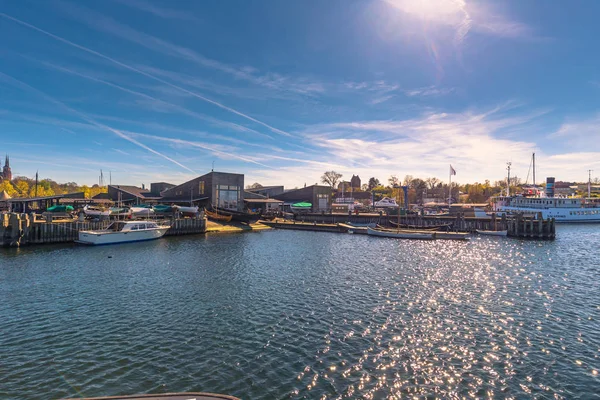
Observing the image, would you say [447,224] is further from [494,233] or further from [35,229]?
[35,229]

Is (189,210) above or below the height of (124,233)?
above

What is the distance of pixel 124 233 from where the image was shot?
45.1m

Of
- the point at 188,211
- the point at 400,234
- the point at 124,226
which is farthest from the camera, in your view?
the point at 188,211

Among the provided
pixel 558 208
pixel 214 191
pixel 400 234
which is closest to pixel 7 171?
pixel 214 191

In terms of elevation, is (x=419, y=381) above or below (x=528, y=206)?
below

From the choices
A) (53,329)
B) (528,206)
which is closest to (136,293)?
(53,329)

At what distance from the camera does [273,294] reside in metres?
22.2

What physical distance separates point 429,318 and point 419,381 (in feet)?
22.1

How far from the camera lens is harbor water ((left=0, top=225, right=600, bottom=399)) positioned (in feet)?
38.0

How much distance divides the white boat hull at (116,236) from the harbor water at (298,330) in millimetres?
10555

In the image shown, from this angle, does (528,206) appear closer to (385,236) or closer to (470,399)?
(385,236)

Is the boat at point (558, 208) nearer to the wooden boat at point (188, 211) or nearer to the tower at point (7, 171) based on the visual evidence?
the wooden boat at point (188, 211)

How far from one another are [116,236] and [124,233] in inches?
50.7

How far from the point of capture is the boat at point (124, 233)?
42.0 m
